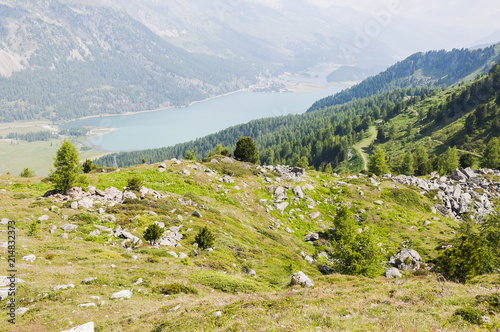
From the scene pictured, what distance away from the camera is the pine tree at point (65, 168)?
113ft

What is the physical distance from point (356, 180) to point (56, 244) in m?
67.7

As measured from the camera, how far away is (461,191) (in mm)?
67562

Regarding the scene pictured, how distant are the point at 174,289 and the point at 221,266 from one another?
322 inches

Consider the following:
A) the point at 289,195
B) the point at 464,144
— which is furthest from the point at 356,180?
the point at 464,144

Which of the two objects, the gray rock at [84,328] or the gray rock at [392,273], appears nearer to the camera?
the gray rock at [84,328]

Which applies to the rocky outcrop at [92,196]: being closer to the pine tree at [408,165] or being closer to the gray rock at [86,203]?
the gray rock at [86,203]

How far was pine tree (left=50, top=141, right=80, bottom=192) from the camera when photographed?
1359 inches

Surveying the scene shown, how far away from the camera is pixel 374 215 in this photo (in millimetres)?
54062

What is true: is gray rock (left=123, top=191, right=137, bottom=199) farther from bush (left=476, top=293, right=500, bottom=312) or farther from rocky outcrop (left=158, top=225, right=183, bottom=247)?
bush (left=476, top=293, right=500, bottom=312)

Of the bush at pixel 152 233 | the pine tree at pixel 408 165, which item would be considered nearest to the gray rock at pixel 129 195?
the bush at pixel 152 233

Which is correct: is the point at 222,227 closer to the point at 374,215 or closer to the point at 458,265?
the point at 458,265

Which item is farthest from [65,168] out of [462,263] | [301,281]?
[462,263]

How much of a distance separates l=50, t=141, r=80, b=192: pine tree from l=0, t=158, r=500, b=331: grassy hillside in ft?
9.57

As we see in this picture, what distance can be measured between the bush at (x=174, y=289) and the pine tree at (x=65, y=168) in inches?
1003
